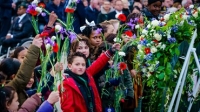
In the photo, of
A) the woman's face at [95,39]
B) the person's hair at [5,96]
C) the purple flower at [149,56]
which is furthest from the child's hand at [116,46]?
the person's hair at [5,96]

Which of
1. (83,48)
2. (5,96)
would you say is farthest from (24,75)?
(5,96)

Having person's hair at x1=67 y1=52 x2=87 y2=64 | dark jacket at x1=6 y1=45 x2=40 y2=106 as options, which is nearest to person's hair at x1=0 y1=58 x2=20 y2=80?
dark jacket at x1=6 y1=45 x2=40 y2=106

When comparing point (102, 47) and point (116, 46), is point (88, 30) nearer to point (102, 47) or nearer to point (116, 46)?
point (102, 47)

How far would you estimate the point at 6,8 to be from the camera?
16.8 m

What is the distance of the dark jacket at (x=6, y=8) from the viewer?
659 inches

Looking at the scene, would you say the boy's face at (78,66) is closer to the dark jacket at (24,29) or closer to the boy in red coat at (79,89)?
the boy in red coat at (79,89)

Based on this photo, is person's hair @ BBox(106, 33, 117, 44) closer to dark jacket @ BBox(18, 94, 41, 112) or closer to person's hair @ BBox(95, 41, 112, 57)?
person's hair @ BBox(95, 41, 112, 57)

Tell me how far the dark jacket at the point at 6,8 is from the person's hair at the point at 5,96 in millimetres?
10364

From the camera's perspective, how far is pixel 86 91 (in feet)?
25.1

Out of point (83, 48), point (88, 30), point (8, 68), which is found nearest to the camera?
point (8, 68)

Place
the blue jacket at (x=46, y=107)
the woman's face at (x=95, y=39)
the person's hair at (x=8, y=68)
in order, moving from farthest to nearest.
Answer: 1. the woman's face at (x=95, y=39)
2. the person's hair at (x=8, y=68)
3. the blue jacket at (x=46, y=107)

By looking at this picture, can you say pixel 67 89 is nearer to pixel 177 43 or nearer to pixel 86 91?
pixel 86 91

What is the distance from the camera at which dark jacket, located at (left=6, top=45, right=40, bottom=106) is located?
295 inches

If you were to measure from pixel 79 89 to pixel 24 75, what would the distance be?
619mm
